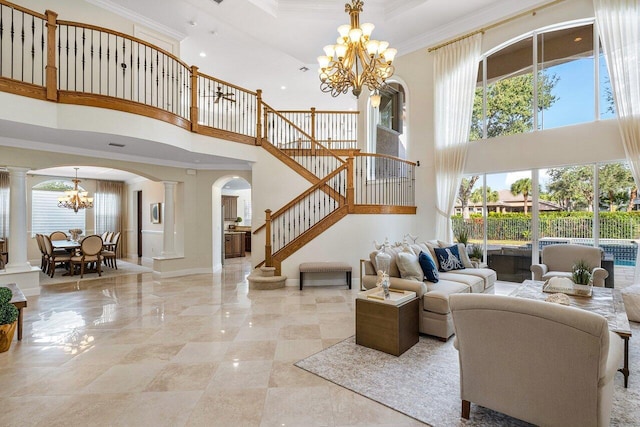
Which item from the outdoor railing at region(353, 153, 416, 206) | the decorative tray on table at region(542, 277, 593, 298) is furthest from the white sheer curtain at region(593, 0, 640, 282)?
the outdoor railing at region(353, 153, 416, 206)

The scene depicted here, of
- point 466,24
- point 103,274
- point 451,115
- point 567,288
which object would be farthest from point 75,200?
point 567,288

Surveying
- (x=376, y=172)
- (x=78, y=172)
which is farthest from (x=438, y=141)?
(x=78, y=172)

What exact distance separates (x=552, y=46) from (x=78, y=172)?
13.3 metres

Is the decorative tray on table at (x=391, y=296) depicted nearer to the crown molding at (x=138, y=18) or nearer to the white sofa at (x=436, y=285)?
the white sofa at (x=436, y=285)

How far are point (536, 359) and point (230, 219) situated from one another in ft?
40.2

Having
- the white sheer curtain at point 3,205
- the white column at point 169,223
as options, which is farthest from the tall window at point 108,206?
the white column at point 169,223

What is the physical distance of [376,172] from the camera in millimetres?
7715

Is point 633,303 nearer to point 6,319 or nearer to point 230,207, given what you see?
point 6,319

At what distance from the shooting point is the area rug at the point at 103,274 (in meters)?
7.11

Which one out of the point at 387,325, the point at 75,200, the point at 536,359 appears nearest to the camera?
the point at 536,359

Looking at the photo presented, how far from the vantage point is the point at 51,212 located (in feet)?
34.3

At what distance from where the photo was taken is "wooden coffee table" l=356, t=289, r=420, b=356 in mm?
3053

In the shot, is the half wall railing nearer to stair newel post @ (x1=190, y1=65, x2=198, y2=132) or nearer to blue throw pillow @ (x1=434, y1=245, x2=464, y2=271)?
stair newel post @ (x1=190, y1=65, x2=198, y2=132)

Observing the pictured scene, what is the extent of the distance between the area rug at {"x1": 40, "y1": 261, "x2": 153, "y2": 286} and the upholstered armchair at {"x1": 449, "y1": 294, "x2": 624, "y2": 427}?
8.47m
